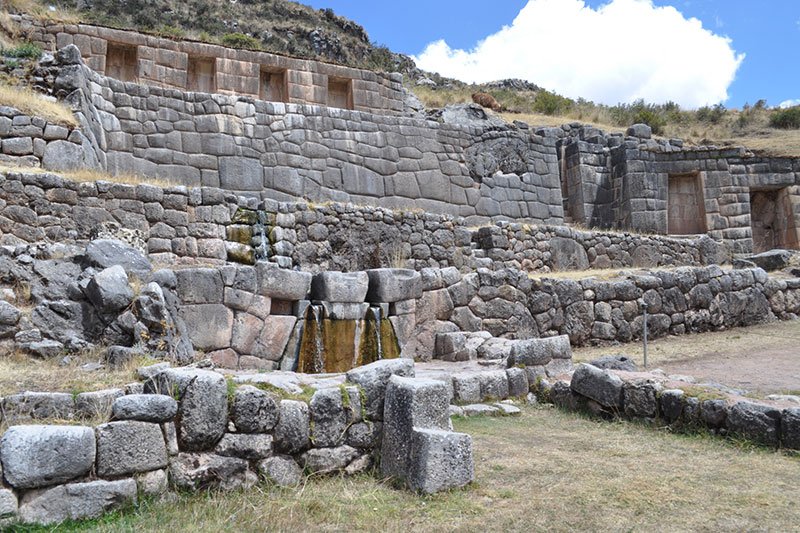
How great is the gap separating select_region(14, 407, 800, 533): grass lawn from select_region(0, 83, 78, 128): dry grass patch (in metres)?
9.56

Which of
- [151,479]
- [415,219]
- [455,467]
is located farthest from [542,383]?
[415,219]

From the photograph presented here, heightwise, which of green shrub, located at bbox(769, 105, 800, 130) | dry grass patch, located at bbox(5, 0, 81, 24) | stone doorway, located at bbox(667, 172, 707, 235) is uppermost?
green shrub, located at bbox(769, 105, 800, 130)

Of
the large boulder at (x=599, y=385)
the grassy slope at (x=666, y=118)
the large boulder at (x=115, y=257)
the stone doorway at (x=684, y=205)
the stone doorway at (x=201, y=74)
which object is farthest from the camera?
the grassy slope at (x=666, y=118)

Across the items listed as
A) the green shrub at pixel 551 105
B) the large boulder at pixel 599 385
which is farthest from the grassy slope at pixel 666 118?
the large boulder at pixel 599 385

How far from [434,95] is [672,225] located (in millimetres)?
13090

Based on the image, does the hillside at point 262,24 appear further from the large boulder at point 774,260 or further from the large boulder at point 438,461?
the large boulder at point 438,461

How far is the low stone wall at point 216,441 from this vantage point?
3686 millimetres

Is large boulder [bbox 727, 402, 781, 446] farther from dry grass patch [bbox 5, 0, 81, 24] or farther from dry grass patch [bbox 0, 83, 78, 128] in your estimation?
dry grass patch [bbox 5, 0, 81, 24]

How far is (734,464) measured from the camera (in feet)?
17.3

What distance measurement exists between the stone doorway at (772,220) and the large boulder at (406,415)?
67.0 feet

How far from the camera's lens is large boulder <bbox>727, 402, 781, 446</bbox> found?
5680 mm

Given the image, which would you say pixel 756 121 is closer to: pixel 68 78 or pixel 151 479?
pixel 68 78

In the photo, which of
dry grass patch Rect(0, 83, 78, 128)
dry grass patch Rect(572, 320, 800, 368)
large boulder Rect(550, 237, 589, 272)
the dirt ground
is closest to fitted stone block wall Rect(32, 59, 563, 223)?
dry grass patch Rect(0, 83, 78, 128)

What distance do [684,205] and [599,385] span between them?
16.5 m
